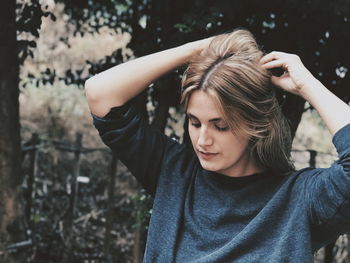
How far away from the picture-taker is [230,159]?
1.77 meters

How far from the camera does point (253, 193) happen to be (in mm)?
1797

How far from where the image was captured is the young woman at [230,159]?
1.64m

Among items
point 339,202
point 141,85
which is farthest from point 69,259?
point 339,202

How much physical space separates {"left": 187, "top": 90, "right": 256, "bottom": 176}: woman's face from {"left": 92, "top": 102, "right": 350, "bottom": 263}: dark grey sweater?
0.43 ft

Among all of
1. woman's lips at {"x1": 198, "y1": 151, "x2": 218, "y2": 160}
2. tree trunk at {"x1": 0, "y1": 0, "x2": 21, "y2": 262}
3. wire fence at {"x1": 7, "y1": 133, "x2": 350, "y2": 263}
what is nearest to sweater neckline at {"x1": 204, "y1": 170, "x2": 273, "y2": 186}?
woman's lips at {"x1": 198, "y1": 151, "x2": 218, "y2": 160}

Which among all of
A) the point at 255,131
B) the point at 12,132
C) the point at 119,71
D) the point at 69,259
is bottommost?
the point at 69,259

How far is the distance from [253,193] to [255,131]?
230 millimetres

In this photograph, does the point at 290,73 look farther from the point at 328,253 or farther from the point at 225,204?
the point at 328,253

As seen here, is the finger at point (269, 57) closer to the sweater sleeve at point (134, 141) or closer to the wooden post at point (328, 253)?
the sweater sleeve at point (134, 141)

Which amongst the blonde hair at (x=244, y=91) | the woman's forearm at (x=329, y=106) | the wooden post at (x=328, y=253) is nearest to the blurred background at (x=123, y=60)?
the wooden post at (x=328, y=253)

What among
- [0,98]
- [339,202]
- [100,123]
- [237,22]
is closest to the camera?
[339,202]

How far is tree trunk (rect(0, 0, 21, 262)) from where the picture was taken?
3493 mm

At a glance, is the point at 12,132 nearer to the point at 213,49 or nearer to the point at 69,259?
the point at 69,259

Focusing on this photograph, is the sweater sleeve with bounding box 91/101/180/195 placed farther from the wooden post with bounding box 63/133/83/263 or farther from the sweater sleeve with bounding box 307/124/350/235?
the wooden post with bounding box 63/133/83/263
